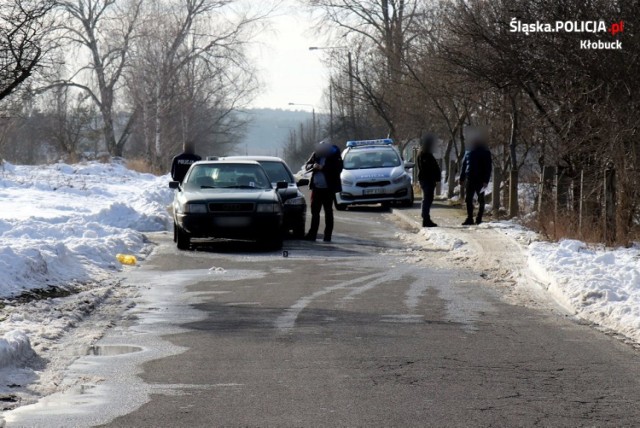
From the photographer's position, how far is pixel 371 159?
31219 millimetres

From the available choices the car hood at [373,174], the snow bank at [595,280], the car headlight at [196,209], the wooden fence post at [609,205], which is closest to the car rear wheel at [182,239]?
the car headlight at [196,209]

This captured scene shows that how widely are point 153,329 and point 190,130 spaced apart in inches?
2539

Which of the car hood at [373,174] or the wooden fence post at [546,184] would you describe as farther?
the car hood at [373,174]

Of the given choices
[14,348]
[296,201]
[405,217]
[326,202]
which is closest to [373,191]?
[405,217]

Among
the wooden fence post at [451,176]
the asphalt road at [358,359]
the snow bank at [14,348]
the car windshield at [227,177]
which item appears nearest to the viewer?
the asphalt road at [358,359]

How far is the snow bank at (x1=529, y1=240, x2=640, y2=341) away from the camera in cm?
1034

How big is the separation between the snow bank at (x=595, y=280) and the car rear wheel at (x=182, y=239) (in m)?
6.02

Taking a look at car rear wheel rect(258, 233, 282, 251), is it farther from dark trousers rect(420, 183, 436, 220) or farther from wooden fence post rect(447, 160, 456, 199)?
wooden fence post rect(447, 160, 456, 199)

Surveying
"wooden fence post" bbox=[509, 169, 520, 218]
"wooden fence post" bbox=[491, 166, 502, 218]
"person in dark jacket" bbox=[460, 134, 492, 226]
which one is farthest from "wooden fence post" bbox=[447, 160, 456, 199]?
"person in dark jacket" bbox=[460, 134, 492, 226]

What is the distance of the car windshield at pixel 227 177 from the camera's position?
19.2 meters

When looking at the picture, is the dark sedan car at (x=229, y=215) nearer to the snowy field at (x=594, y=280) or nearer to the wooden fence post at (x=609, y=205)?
the snowy field at (x=594, y=280)

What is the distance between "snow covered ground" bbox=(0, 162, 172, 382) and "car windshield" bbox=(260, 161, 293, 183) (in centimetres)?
250

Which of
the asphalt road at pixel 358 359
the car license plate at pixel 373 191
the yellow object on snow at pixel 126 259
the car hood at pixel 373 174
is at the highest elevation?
the car hood at pixel 373 174

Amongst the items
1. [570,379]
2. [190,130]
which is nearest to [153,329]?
[570,379]
